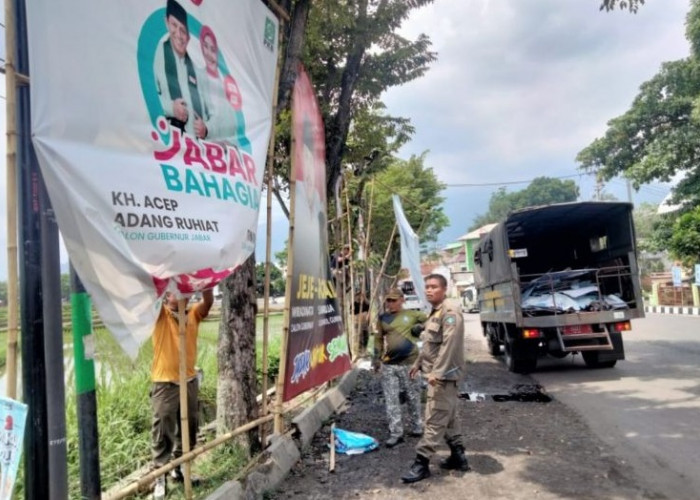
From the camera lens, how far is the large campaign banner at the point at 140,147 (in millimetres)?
2180

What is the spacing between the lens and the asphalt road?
15.1ft

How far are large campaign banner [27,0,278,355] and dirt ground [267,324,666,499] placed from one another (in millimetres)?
2368

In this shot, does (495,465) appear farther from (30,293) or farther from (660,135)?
(660,135)

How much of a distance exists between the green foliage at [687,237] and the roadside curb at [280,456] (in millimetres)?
13987

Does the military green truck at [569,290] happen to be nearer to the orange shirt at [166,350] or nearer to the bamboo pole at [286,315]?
the bamboo pole at [286,315]

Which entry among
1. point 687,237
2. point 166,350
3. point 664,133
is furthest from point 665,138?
point 166,350

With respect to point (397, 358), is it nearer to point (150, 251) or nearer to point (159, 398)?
point (159, 398)

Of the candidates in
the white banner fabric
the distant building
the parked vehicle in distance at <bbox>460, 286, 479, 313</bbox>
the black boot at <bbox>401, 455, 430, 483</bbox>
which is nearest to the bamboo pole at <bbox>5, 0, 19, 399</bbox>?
the black boot at <bbox>401, 455, 430, 483</bbox>

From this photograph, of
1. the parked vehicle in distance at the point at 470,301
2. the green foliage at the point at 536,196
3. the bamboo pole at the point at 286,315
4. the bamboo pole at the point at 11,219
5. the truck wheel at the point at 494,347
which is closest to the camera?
the bamboo pole at the point at 11,219

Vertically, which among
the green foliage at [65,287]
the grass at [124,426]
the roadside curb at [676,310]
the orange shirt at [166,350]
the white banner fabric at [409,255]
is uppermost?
the white banner fabric at [409,255]

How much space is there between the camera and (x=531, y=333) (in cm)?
912

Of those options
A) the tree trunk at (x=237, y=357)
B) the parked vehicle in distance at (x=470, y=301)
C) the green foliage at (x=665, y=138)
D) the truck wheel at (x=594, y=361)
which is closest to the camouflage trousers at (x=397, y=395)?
the tree trunk at (x=237, y=357)

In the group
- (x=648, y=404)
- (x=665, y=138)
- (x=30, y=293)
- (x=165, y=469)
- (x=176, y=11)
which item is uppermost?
(x=665, y=138)

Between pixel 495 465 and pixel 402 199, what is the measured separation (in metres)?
13.6
